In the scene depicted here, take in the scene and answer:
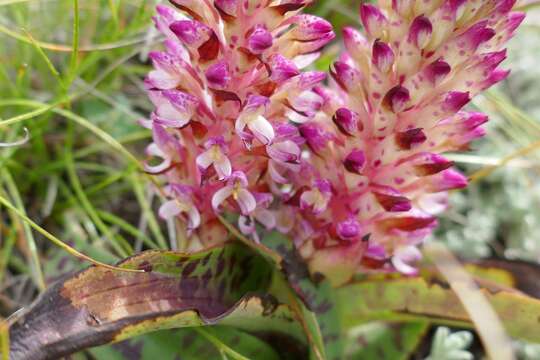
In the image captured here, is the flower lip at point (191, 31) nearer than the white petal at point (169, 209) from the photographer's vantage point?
Yes

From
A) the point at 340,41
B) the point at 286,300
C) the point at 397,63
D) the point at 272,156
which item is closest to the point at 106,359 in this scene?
the point at 286,300

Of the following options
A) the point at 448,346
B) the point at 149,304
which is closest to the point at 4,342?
the point at 149,304

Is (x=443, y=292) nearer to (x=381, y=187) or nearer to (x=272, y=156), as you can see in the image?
(x=381, y=187)

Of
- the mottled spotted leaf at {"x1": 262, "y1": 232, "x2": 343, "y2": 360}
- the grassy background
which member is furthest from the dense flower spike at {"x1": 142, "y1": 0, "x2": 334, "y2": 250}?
the grassy background

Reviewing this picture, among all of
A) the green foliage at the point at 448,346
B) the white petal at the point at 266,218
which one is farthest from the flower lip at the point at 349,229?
the green foliage at the point at 448,346

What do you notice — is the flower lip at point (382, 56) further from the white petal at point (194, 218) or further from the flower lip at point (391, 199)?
the white petal at point (194, 218)

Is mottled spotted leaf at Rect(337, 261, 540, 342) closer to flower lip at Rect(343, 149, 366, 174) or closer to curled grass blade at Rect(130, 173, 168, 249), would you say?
flower lip at Rect(343, 149, 366, 174)

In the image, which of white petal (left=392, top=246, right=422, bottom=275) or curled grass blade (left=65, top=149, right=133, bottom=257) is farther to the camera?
curled grass blade (left=65, top=149, right=133, bottom=257)
